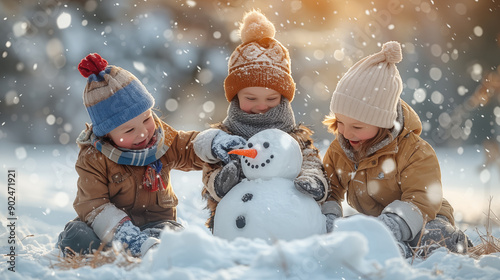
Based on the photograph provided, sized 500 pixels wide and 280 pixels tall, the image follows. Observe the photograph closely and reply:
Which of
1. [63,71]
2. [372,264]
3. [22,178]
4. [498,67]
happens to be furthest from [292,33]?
[372,264]

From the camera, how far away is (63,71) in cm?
641

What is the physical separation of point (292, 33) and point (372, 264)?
4956 millimetres

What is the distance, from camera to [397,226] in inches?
89.3

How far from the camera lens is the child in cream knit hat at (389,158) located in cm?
236

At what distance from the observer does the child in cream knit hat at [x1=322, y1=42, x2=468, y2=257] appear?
7.75ft

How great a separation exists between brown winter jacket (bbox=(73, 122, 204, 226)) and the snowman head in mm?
591

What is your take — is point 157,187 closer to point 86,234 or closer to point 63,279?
point 86,234

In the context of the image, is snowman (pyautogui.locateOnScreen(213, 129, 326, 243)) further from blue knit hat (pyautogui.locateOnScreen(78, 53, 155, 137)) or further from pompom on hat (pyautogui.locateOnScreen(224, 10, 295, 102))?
blue knit hat (pyautogui.locateOnScreen(78, 53, 155, 137))

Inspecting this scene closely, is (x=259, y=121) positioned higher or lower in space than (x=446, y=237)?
higher

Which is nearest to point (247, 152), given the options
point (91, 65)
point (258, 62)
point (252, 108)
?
point (252, 108)

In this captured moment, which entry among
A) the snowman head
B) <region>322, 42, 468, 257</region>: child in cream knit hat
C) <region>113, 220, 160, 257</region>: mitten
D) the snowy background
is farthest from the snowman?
the snowy background

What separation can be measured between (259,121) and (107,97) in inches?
33.2

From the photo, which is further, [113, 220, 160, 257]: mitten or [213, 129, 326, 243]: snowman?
[113, 220, 160, 257]: mitten

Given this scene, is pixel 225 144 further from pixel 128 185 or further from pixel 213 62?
pixel 213 62
